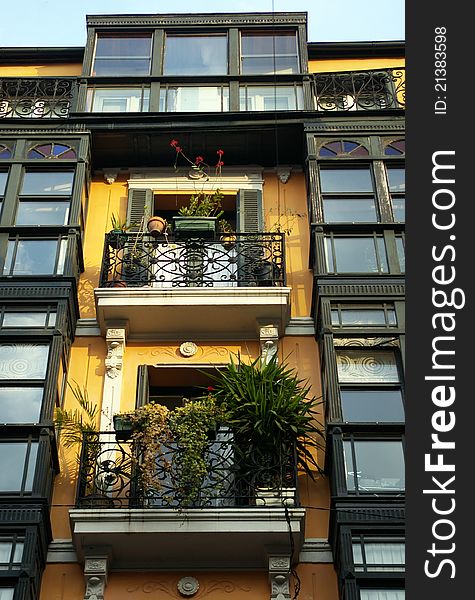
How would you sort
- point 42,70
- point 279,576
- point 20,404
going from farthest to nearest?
point 42,70 < point 20,404 < point 279,576

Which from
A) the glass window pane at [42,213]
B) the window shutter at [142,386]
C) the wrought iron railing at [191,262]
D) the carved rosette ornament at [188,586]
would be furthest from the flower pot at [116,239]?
the carved rosette ornament at [188,586]

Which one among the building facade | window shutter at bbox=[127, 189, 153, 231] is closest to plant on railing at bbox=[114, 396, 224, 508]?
the building facade

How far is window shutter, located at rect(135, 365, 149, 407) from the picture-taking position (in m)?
15.4

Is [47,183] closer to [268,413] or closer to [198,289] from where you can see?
[198,289]

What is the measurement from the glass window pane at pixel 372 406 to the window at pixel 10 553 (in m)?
4.37

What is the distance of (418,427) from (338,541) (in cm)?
318

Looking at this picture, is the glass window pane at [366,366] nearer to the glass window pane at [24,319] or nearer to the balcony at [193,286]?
the balcony at [193,286]

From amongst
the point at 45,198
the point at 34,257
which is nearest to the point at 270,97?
the point at 45,198

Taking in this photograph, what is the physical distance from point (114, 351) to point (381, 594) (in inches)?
212

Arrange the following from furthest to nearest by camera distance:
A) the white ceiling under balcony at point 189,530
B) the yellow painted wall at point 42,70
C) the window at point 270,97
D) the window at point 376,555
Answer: the yellow painted wall at point 42,70 < the window at point 270,97 < the white ceiling under balcony at point 189,530 < the window at point 376,555

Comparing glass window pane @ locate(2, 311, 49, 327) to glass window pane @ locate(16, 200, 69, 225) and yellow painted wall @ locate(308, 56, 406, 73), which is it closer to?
glass window pane @ locate(16, 200, 69, 225)

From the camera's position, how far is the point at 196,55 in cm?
2016

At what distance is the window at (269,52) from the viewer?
19.9 m

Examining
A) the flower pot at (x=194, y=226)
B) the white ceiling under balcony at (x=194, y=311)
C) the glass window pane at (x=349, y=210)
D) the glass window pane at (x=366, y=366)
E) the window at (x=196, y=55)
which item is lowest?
the glass window pane at (x=366, y=366)
